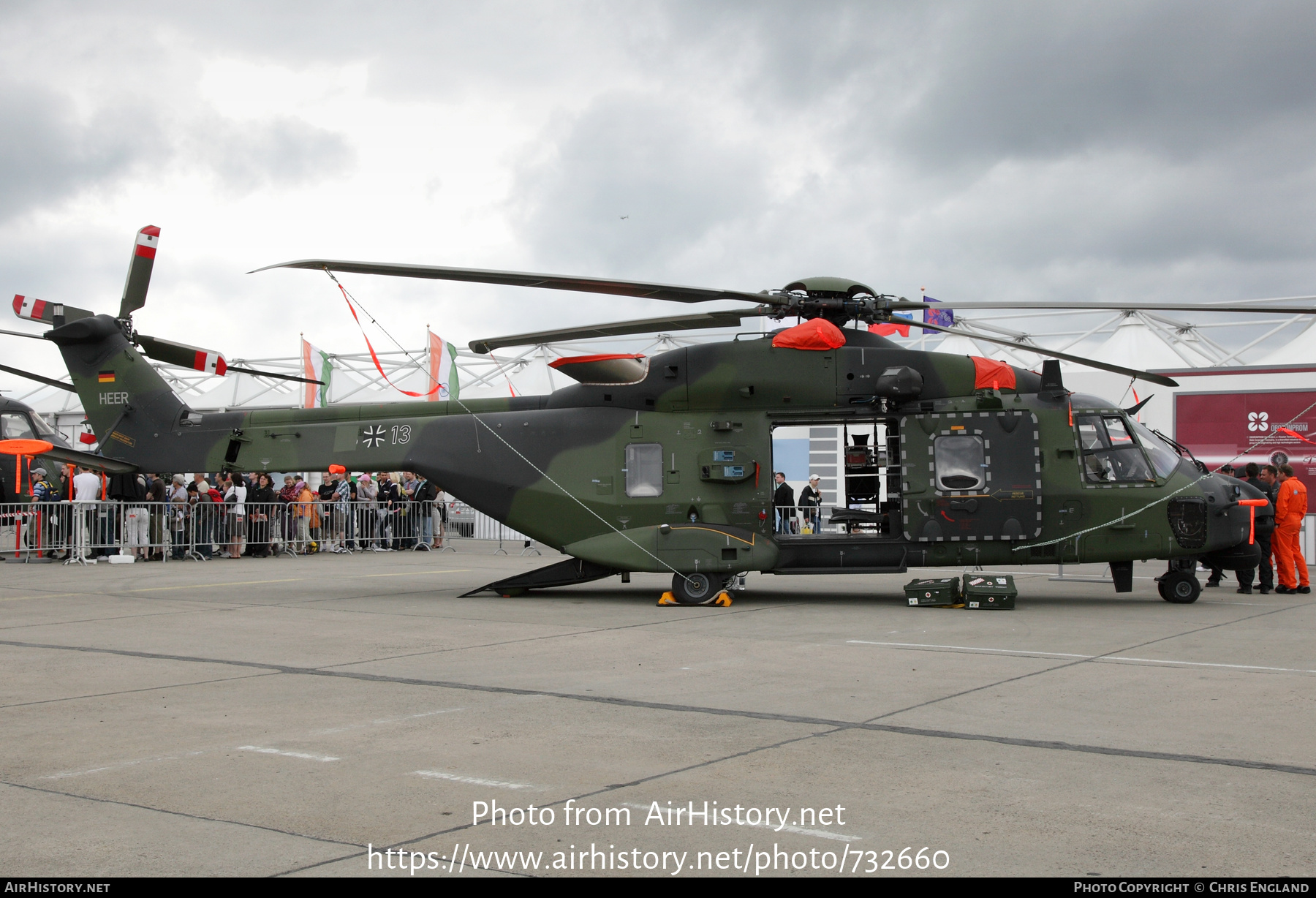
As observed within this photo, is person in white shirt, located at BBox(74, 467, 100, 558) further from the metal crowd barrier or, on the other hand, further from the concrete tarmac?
the concrete tarmac

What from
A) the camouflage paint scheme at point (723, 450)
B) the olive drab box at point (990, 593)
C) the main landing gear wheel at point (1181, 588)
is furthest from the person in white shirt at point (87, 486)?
the main landing gear wheel at point (1181, 588)

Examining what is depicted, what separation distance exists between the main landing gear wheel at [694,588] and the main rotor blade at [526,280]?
3825mm

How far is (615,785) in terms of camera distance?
5012mm

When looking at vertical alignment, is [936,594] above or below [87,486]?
below

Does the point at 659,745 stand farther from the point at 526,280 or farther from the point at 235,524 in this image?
the point at 235,524

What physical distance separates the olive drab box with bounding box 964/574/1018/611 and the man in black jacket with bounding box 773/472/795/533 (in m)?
7.62

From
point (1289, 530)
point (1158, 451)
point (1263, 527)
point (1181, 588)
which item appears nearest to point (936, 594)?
point (1181, 588)

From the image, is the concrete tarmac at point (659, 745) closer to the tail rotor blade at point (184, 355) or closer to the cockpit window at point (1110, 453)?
the cockpit window at point (1110, 453)

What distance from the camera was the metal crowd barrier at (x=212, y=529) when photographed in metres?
20.7

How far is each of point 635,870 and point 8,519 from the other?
21.6 meters

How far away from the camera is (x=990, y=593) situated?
1270 cm

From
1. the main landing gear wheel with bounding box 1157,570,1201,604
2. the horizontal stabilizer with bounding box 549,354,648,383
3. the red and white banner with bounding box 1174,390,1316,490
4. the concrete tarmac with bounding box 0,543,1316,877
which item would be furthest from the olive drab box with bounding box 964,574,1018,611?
the red and white banner with bounding box 1174,390,1316,490

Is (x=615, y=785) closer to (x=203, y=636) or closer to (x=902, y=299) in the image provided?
(x=203, y=636)

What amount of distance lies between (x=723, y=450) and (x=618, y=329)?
218 centimetres
